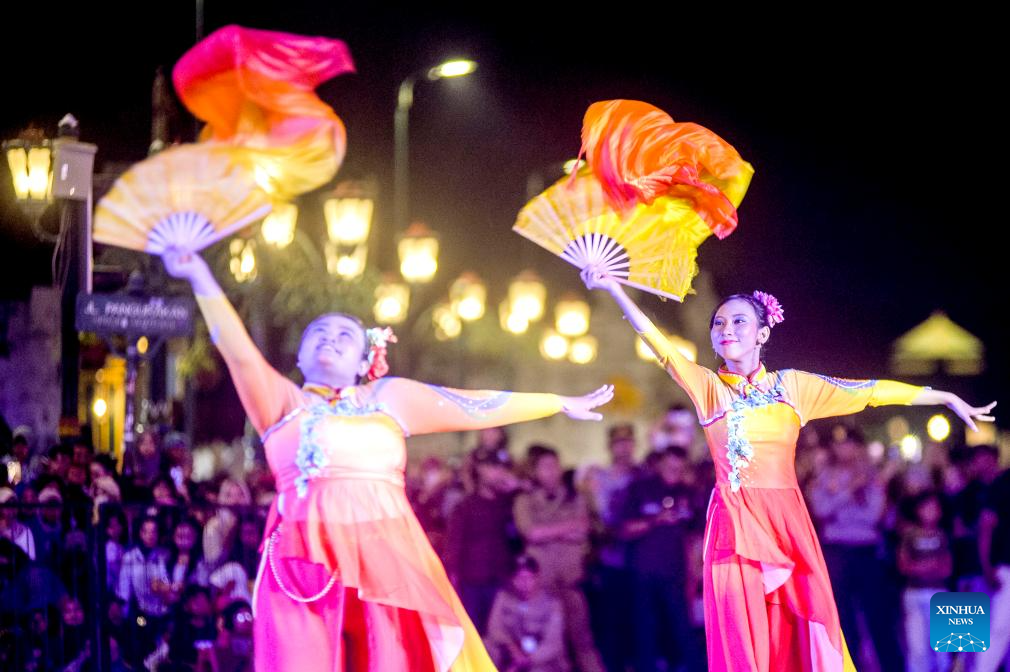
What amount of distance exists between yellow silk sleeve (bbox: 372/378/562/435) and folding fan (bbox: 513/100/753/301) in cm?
74

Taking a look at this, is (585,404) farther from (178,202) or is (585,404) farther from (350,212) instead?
(350,212)

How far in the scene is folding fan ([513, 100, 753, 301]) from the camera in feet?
21.6

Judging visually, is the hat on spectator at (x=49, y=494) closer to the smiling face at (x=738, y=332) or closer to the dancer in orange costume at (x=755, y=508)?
the dancer in orange costume at (x=755, y=508)

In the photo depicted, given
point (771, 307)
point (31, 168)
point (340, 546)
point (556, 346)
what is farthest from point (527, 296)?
point (340, 546)

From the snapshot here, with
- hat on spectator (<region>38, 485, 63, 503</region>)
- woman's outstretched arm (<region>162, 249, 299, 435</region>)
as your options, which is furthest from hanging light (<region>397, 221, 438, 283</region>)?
woman's outstretched arm (<region>162, 249, 299, 435</region>)

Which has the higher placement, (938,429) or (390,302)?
(390,302)

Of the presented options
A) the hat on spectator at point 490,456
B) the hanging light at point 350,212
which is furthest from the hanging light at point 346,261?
the hat on spectator at point 490,456

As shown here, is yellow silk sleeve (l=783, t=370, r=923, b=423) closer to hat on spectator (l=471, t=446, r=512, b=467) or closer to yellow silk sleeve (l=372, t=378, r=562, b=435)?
yellow silk sleeve (l=372, t=378, r=562, b=435)

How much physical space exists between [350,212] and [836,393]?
9.46 metres

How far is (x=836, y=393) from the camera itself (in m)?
6.61

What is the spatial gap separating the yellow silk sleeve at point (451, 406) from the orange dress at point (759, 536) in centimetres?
66

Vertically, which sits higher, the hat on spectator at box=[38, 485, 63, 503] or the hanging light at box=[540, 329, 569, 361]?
the hanging light at box=[540, 329, 569, 361]

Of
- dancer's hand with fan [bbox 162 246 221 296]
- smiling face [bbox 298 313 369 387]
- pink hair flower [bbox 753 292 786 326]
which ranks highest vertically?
dancer's hand with fan [bbox 162 246 221 296]

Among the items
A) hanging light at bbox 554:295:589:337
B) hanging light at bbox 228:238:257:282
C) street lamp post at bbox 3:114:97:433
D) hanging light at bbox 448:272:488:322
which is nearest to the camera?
street lamp post at bbox 3:114:97:433
